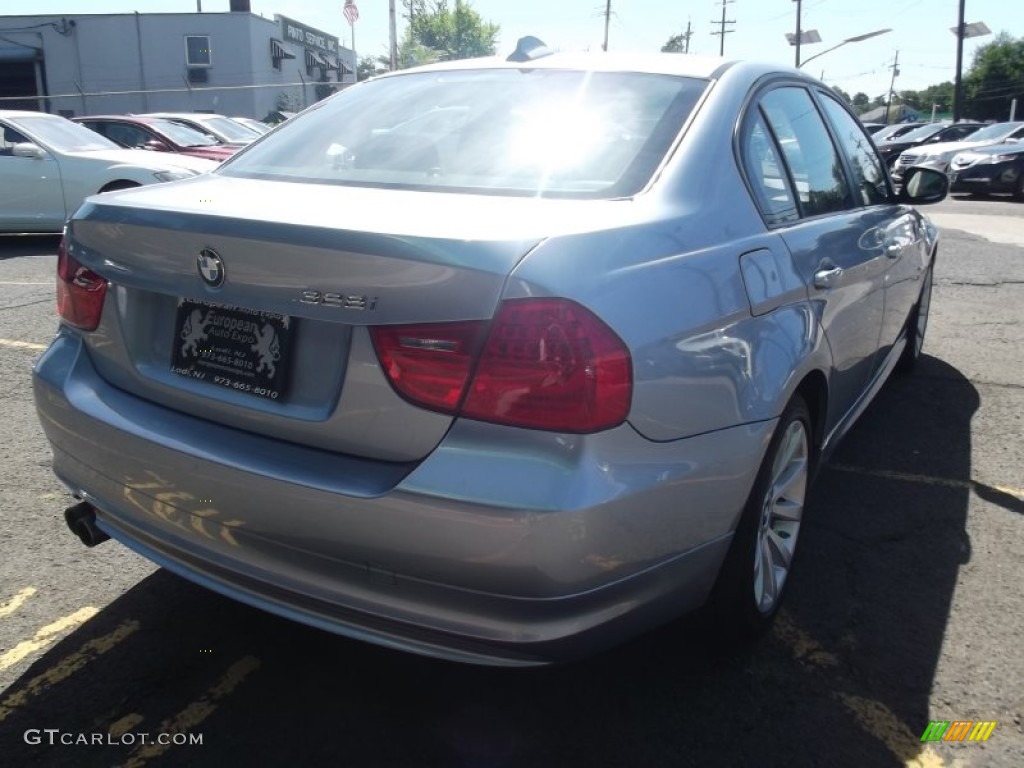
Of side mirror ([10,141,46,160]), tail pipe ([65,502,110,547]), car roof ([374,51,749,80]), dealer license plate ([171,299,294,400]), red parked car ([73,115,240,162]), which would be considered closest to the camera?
dealer license plate ([171,299,294,400])

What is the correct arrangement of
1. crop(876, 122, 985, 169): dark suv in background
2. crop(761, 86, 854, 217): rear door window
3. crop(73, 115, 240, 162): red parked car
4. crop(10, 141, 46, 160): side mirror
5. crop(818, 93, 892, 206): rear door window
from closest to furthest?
crop(761, 86, 854, 217): rear door window < crop(818, 93, 892, 206): rear door window < crop(10, 141, 46, 160): side mirror < crop(73, 115, 240, 162): red parked car < crop(876, 122, 985, 169): dark suv in background

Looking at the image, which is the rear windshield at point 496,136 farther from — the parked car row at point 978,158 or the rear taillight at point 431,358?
the parked car row at point 978,158

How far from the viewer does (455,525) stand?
70.7 inches

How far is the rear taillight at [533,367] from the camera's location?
70.7 inches

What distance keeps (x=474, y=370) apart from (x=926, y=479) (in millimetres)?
2842

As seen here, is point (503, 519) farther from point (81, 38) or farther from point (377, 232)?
point (81, 38)

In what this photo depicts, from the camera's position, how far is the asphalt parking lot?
2.21 metres

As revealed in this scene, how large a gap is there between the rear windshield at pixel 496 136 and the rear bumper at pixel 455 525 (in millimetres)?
748

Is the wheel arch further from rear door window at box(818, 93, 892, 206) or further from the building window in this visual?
the building window

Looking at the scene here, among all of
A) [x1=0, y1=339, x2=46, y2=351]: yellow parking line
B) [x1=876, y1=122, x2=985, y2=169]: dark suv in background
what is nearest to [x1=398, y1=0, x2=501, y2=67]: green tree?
[x1=876, y1=122, x2=985, y2=169]: dark suv in background

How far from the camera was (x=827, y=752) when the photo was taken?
222cm

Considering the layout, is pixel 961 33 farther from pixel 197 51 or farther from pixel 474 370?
pixel 474 370

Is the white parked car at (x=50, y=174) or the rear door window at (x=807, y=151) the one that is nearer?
the rear door window at (x=807, y=151)

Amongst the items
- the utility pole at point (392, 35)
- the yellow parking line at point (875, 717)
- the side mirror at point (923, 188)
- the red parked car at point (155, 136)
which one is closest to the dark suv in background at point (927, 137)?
the utility pole at point (392, 35)
